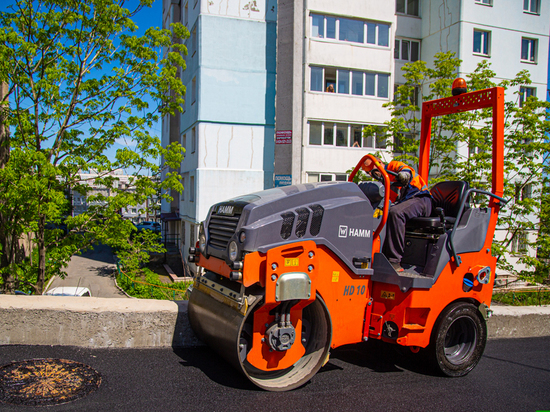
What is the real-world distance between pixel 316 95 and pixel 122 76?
16.2 m

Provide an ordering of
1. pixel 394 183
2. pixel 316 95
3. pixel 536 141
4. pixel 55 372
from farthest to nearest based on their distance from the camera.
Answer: pixel 316 95
pixel 536 141
pixel 394 183
pixel 55 372

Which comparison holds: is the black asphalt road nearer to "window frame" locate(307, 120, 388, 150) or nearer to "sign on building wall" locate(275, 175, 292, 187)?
"sign on building wall" locate(275, 175, 292, 187)

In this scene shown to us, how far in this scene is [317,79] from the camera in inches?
973

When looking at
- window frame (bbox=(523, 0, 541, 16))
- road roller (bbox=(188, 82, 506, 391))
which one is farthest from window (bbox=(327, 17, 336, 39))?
road roller (bbox=(188, 82, 506, 391))

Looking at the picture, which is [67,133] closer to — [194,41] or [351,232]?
[351,232]

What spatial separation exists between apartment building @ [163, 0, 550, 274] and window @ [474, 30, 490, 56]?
0.07 metres

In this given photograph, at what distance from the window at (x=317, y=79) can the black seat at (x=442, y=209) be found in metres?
19.9

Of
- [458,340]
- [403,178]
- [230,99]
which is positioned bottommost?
Answer: [458,340]

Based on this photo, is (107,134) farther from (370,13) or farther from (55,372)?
(370,13)

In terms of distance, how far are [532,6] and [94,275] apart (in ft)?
104

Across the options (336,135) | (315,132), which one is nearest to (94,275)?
(315,132)

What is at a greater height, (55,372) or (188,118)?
(188,118)

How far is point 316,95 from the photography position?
2450cm

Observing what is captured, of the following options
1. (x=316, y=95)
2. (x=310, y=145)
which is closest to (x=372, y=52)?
(x=316, y=95)
